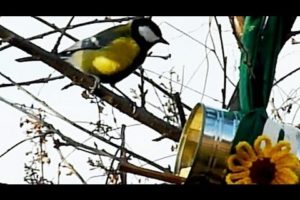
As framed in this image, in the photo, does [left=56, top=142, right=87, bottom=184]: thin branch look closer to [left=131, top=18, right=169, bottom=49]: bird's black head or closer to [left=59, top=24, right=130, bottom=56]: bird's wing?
[left=59, top=24, right=130, bottom=56]: bird's wing

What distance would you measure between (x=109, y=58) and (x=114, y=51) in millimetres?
36

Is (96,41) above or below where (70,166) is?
above

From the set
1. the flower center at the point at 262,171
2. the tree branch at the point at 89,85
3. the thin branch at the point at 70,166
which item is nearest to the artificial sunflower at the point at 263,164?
the flower center at the point at 262,171

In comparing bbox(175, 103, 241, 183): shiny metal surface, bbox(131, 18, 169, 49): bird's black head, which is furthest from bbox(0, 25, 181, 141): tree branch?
bbox(131, 18, 169, 49): bird's black head

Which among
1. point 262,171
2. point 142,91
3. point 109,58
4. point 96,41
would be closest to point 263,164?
point 262,171

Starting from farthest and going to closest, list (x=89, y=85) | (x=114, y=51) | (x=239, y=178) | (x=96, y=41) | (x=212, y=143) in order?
(x=114, y=51), (x=96, y=41), (x=89, y=85), (x=212, y=143), (x=239, y=178)

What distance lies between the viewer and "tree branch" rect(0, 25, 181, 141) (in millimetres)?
Answer: 1350

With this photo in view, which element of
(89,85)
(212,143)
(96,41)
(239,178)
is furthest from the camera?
(96,41)

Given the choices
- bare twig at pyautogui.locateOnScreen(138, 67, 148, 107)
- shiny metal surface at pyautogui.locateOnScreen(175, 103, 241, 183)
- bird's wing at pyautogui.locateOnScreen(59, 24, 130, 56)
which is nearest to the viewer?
shiny metal surface at pyautogui.locateOnScreen(175, 103, 241, 183)

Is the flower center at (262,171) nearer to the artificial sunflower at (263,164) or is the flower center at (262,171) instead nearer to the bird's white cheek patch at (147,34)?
the artificial sunflower at (263,164)

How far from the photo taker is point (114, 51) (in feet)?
7.48

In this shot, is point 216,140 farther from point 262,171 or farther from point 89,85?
point 89,85

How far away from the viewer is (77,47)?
214 cm
